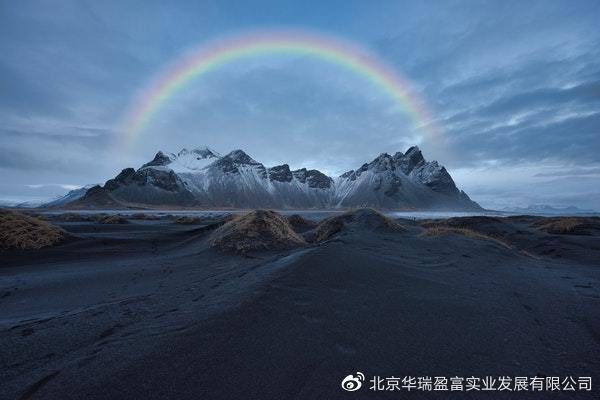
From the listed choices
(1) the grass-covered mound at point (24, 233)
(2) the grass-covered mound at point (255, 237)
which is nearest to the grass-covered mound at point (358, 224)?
(2) the grass-covered mound at point (255, 237)

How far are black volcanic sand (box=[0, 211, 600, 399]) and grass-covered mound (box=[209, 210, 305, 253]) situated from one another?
97.9 inches

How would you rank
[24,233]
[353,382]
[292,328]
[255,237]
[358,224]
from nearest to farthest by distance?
[353,382]
[292,328]
[255,237]
[24,233]
[358,224]

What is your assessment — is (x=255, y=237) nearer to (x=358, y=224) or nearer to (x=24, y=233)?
(x=358, y=224)

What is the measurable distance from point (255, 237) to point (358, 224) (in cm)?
552

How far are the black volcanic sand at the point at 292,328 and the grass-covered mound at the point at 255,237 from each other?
8.16 feet

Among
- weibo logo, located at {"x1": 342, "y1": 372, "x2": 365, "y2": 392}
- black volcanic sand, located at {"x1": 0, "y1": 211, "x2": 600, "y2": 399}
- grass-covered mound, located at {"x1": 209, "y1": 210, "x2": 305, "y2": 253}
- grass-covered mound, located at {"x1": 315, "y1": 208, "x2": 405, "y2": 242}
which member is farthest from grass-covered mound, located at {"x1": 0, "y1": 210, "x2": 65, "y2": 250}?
weibo logo, located at {"x1": 342, "y1": 372, "x2": 365, "y2": 392}

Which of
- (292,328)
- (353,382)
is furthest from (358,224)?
(353,382)

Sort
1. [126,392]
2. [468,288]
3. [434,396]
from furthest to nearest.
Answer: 1. [468,288]
2. [434,396]
3. [126,392]

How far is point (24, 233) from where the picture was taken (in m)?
10.1

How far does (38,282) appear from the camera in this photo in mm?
6371

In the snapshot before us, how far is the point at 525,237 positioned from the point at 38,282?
18.3 meters

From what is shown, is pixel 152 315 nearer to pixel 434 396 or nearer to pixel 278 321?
pixel 278 321

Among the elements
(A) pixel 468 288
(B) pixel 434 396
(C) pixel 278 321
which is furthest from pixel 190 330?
(A) pixel 468 288

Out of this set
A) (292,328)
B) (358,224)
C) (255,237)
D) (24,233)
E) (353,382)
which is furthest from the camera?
(358,224)
